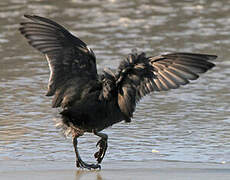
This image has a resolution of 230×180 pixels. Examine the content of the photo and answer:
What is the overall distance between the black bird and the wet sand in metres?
0.18

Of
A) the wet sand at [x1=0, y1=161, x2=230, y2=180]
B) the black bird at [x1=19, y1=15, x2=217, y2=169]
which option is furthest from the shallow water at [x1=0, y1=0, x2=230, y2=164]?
the black bird at [x1=19, y1=15, x2=217, y2=169]

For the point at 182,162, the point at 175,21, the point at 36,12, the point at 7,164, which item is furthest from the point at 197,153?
the point at 36,12

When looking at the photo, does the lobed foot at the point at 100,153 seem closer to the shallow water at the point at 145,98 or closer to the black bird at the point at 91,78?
the black bird at the point at 91,78

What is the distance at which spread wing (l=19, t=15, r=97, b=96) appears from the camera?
22.1ft

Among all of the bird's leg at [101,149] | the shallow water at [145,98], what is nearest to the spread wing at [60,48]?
the bird's leg at [101,149]

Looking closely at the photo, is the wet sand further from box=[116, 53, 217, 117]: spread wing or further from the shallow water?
box=[116, 53, 217, 117]: spread wing

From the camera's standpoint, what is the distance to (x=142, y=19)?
538 inches

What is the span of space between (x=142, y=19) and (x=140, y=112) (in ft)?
16.2

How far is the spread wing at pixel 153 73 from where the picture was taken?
257 inches

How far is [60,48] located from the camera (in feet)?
22.2

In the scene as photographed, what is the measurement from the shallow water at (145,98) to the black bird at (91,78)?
71 centimetres

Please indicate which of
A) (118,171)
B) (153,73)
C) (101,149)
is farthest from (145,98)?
(153,73)

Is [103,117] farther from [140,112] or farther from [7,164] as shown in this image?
[140,112]

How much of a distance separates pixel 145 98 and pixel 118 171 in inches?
111
